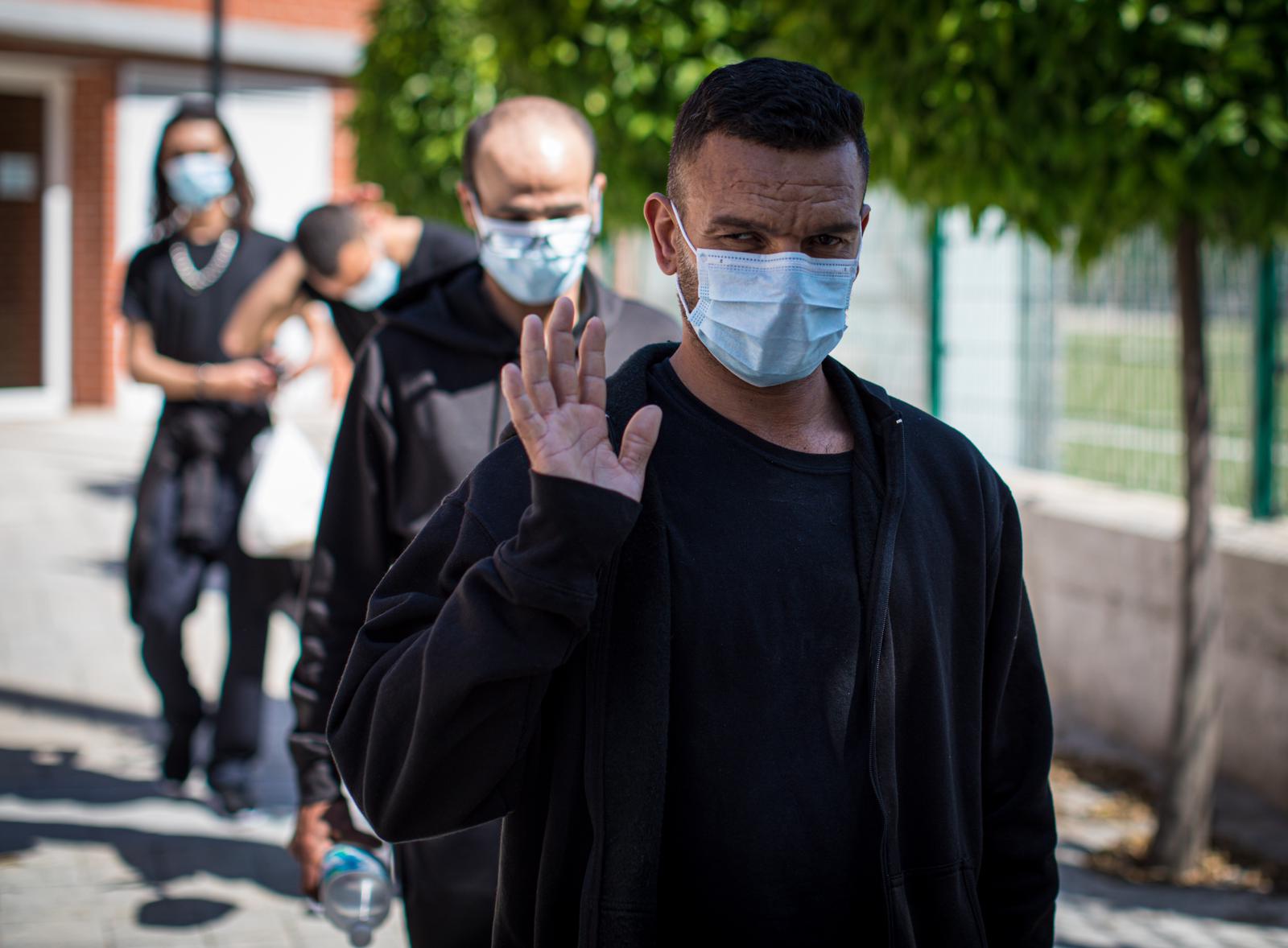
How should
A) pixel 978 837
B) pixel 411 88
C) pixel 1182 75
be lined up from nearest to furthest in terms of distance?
pixel 978 837, pixel 1182 75, pixel 411 88

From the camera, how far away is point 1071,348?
762cm

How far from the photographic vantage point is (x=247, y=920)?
4844 millimetres

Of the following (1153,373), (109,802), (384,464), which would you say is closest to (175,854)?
(109,802)

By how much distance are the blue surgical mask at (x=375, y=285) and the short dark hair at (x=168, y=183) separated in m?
2.03

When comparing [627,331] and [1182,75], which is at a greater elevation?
[1182,75]

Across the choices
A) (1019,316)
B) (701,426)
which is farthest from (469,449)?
(1019,316)

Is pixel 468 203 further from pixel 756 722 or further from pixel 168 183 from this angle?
pixel 168 183

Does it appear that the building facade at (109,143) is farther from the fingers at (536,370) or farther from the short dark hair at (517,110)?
the fingers at (536,370)

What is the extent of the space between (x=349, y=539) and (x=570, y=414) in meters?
1.36

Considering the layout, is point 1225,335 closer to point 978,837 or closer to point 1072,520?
point 1072,520

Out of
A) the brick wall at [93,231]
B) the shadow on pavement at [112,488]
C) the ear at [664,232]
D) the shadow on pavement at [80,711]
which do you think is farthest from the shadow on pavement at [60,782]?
the brick wall at [93,231]

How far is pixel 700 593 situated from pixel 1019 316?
21.2 ft

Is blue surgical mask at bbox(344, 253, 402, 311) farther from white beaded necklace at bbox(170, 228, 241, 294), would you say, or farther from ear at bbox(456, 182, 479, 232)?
white beaded necklace at bbox(170, 228, 241, 294)

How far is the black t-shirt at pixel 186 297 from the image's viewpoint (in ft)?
20.5
